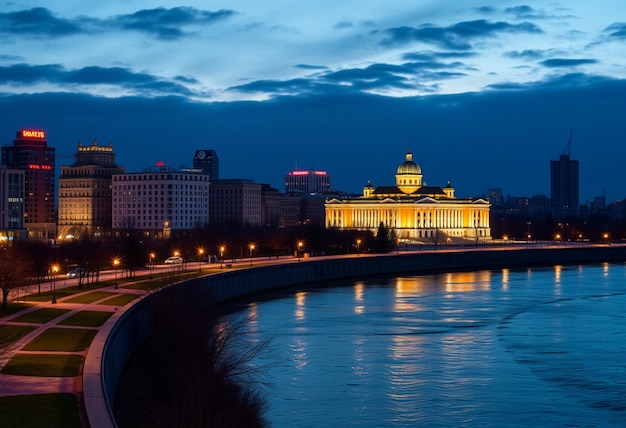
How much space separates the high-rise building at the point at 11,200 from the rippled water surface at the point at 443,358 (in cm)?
6801

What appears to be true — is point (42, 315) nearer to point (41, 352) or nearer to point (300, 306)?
point (41, 352)

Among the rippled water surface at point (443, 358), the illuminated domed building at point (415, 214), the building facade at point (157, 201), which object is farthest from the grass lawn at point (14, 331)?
the illuminated domed building at point (415, 214)

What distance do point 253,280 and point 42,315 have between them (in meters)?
33.7

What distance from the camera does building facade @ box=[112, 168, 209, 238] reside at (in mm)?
165500

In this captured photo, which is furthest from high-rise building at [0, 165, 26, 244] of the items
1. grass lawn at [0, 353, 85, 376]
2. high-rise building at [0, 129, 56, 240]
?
grass lawn at [0, 353, 85, 376]

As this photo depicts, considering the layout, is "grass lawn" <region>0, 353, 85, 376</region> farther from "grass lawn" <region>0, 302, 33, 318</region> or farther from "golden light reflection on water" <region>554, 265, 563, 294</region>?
"golden light reflection on water" <region>554, 265, 563, 294</region>

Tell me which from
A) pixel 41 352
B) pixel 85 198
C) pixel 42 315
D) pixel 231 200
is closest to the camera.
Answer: pixel 41 352

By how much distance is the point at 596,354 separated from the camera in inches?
1758

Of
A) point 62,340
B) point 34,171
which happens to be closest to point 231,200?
point 34,171

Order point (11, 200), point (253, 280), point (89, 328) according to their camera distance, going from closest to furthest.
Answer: point (89, 328)
point (253, 280)
point (11, 200)

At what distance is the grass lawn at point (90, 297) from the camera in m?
49.0

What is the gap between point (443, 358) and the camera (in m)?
43.1

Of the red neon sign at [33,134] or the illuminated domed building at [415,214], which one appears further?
the red neon sign at [33,134]

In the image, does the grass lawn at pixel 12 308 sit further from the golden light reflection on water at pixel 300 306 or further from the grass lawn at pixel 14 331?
the golden light reflection on water at pixel 300 306
